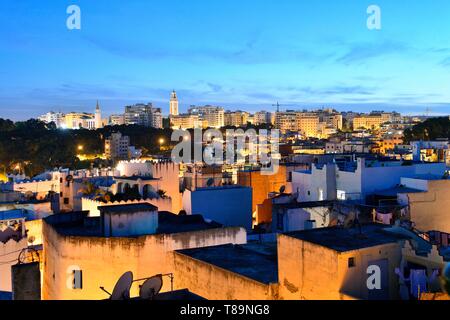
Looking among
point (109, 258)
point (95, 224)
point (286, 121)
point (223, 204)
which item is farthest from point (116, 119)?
point (109, 258)

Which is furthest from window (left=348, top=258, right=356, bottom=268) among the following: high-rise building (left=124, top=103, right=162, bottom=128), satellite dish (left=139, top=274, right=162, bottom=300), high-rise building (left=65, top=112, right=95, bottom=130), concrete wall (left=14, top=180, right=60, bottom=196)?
high-rise building (left=65, top=112, right=95, bottom=130)

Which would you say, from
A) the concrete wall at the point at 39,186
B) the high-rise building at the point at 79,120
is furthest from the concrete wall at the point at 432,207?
the high-rise building at the point at 79,120

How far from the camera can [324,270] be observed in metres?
5.40

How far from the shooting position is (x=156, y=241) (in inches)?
353

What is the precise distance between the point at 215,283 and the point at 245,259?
805mm

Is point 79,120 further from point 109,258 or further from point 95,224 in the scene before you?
point 109,258

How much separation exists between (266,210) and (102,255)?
8582 mm

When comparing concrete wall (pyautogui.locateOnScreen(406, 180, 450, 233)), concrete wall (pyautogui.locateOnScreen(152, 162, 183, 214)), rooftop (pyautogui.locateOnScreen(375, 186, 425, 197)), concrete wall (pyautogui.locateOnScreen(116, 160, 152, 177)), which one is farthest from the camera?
concrete wall (pyautogui.locateOnScreen(116, 160, 152, 177))

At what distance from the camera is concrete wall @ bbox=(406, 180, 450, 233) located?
11.6m

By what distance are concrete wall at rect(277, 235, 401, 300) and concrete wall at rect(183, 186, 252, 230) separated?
900cm

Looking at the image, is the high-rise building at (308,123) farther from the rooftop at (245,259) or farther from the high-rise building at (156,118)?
the rooftop at (245,259)

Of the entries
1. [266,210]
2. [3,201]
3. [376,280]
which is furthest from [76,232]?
[3,201]

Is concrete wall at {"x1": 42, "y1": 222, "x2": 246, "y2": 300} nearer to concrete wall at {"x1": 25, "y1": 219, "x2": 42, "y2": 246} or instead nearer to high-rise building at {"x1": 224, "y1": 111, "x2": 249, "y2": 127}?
concrete wall at {"x1": 25, "y1": 219, "x2": 42, "y2": 246}

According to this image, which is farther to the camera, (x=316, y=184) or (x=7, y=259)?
(x=316, y=184)
